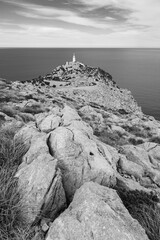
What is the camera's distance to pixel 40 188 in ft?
16.5

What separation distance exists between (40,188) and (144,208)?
4103 mm

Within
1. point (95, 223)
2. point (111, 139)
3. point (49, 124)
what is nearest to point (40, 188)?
point (95, 223)

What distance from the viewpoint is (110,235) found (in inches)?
149

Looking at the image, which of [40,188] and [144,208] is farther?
[144,208]

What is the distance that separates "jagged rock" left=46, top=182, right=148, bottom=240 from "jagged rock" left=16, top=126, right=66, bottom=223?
2.23ft

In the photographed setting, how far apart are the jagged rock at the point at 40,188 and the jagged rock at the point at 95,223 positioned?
→ 0.68 metres

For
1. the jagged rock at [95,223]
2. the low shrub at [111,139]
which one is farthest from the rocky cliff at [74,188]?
the low shrub at [111,139]

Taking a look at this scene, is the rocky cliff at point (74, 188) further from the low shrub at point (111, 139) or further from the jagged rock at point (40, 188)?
the low shrub at point (111, 139)

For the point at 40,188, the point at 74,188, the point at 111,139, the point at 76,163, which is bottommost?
the point at 111,139

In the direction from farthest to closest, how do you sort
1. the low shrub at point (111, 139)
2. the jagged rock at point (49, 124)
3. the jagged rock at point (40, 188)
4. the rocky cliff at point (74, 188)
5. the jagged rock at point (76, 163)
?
the low shrub at point (111, 139) < the jagged rock at point (49, 124) < the jagged rock at point (76, 163) < the jagged rock at point (40, 188) < the rocky cliff at point (74, 188)

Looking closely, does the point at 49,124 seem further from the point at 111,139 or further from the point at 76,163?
the point at 111,139

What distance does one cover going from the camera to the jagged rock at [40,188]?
472 cm

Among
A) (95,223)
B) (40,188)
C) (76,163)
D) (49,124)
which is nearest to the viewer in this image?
(95,223)

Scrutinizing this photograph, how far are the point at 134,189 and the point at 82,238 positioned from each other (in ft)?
15.8
